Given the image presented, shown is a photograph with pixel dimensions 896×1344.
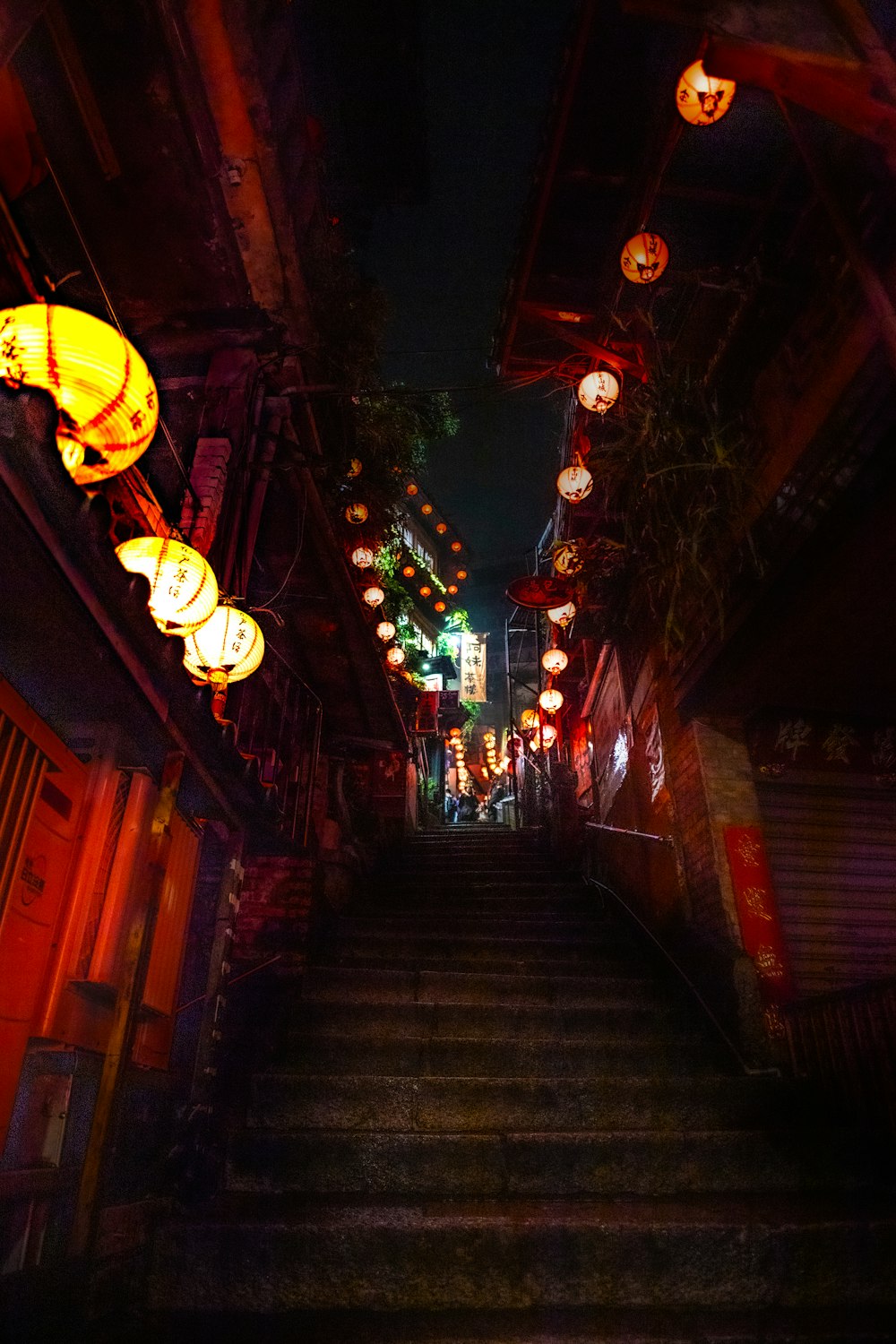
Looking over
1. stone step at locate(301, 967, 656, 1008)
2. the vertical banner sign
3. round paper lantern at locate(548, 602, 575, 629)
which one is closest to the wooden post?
stone step at locate(301, 967, 656, 1008)

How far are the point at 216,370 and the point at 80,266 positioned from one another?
1739mm

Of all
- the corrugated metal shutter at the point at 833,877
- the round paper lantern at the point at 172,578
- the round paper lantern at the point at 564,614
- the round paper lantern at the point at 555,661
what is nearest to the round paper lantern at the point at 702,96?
the round paper lantern at the point at 172,578

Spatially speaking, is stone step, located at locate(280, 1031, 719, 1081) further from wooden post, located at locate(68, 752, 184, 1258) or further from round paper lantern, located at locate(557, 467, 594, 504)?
round paper lantern, located at locate(557, 467, 594, 504)

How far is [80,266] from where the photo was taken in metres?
Answer: 5.87

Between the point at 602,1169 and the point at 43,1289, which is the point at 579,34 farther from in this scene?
the point at 43,1289

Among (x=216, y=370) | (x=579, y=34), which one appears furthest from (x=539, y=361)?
(x=216, y=370)

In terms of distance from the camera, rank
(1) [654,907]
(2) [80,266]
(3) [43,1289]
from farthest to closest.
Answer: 1. (1) [654,907]
2. (2) [80,266]
3. (3) [43,1289]

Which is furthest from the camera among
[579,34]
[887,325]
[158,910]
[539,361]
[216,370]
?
[539,361]

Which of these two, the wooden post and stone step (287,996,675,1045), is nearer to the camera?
the wooden post

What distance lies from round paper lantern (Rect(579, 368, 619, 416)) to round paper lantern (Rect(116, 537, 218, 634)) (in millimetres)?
6100

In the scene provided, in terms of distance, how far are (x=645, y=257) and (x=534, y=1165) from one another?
8.88 m

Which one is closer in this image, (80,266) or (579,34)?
(80,266)

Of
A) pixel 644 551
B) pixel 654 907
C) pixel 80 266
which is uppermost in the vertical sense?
pixel 80 266

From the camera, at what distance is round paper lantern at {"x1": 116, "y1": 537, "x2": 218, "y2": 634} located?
189 inches
